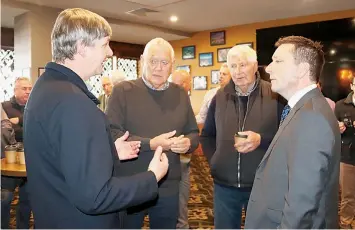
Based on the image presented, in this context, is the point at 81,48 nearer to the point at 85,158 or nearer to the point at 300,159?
the point at 85,158

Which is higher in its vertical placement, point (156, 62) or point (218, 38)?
point (218, 38)

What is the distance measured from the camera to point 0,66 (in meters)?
7.62

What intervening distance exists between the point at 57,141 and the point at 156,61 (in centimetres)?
121

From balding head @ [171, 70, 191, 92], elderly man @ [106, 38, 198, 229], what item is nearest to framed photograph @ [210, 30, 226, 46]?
balding head @ [171, 70, 191, 92]

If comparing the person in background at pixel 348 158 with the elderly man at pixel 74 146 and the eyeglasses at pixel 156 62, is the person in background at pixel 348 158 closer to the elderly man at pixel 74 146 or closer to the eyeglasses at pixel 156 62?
the eyeglasses at pixel 156 62

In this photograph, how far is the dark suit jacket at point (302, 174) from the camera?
1.31m

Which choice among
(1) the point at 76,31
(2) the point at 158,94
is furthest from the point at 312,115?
(2) the point at 158,94

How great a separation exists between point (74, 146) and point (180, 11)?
20.6 ft

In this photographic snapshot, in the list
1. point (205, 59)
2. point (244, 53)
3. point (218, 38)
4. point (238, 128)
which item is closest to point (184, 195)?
point (238, 128)

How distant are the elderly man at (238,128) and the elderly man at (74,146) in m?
1.01

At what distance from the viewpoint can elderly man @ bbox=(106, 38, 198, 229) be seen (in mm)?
2109

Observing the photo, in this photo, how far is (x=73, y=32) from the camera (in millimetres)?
1272

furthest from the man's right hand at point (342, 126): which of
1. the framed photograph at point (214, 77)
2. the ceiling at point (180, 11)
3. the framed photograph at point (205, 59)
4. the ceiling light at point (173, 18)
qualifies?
the framed photograph at point (205, 59)

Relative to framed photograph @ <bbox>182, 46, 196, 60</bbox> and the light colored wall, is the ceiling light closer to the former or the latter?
the light colored wall
